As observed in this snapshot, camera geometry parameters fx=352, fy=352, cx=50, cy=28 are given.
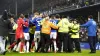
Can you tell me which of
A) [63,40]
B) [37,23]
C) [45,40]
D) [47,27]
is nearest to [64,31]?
[63,40]

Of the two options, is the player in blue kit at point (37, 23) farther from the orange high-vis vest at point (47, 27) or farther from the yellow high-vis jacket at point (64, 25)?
the yellow high-vis jacket at point (64, 25)

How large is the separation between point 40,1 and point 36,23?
124 feet

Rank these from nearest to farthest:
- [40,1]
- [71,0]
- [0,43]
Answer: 1. [0,43]
2. [71,0]
3. [40,1]

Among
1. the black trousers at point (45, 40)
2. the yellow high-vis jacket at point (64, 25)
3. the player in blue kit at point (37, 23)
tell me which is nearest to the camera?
the black trousers at point (45, 40)

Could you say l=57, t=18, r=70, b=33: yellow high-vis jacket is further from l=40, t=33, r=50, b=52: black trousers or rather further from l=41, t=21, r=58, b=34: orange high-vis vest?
l=40, t=33, r=50, b=52: black trousers

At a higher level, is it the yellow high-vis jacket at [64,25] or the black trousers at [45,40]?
the yellow high-vis jacket at [64,25]

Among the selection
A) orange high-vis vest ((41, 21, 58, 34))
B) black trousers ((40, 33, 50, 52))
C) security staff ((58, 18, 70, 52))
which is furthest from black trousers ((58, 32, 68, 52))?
black trousers ((40, 33, 50, 52))

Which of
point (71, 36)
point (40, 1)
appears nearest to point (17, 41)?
point (71, 36)

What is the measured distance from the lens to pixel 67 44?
764 inches

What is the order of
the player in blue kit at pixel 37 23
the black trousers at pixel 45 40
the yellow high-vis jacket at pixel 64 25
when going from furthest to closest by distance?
the yellow high-vis jacket at pixel 64 25 < the player in blue kit at pixel 37 23 < the black trousers at pixel 45 40

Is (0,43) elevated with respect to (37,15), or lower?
lower

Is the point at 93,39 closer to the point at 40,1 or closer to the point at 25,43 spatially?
the point at 25,43

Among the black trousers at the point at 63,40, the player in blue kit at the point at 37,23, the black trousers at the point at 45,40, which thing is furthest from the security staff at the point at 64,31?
the player in blue kit at the point at 37,23

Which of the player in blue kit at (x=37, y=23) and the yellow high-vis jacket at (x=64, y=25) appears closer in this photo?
the player in blue kit at (x=37, y=23)
